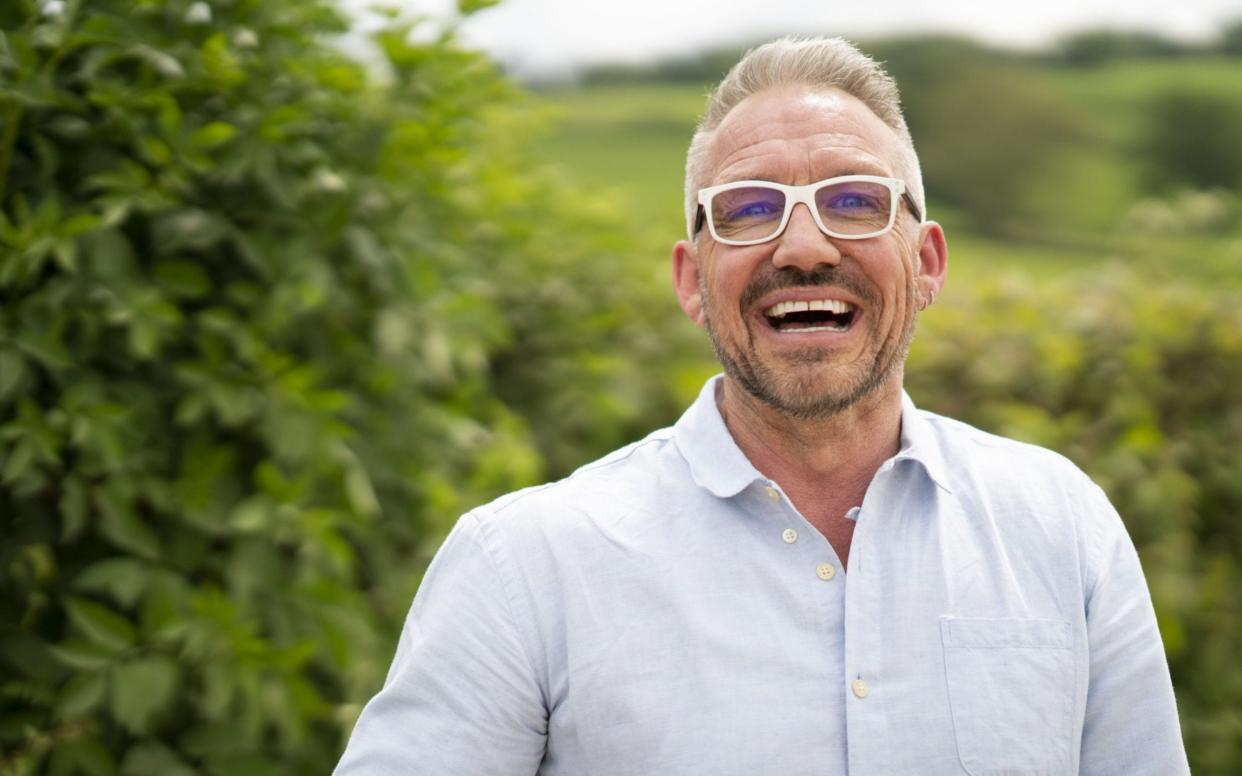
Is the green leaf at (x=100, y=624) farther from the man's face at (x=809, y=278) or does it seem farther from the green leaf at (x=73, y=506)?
the man's face at (x=809, y=278)

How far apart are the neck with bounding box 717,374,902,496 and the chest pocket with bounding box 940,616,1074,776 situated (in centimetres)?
28

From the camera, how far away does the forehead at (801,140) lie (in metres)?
1.87

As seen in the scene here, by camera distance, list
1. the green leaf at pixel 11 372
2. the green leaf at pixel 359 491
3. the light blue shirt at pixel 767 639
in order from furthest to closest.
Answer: the green leaf at pixel 359 491 → the green leaf at pixel 11 372 → the light blue shirt at pixel 767 639

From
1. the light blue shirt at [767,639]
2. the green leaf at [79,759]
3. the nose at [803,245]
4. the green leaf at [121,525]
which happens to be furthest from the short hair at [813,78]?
the green leaf at [79,759]

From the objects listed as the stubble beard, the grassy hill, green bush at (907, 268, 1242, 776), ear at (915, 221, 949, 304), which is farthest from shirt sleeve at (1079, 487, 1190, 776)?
the grassy hill

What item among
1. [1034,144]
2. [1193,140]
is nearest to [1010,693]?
[1034,144]

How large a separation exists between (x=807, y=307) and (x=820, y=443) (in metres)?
0.20

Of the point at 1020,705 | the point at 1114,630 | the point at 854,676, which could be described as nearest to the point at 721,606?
the point at 854,676

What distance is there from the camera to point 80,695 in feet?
7.42

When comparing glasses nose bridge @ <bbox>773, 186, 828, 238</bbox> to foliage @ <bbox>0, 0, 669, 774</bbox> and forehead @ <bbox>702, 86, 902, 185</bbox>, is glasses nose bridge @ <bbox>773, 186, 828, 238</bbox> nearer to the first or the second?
forehead @ <bbox>702, 86, 902, 185</bbox>

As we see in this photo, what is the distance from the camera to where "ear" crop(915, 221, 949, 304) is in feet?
6.70

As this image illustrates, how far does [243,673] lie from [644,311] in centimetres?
213

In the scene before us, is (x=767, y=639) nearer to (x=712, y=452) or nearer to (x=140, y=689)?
(x=712, y=452)

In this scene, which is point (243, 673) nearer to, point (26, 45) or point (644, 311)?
point (26, 45)
